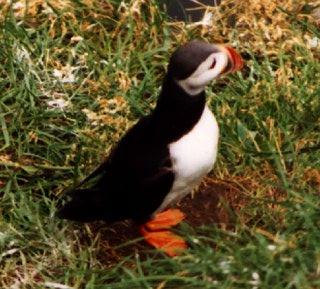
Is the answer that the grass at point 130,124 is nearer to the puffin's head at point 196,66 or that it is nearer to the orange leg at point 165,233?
the orange leg at point 165,233

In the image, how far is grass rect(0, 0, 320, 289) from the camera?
3.59m

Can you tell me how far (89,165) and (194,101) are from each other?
0.84m

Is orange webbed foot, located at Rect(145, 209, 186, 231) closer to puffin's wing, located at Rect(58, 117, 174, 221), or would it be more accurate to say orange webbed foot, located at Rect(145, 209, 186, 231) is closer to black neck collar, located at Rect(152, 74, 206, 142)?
puffin's wing, located at Rect(58, 117, 174, 221)

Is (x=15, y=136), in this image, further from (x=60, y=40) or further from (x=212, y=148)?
(x=212, y=148)

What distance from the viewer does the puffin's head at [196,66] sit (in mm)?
3586

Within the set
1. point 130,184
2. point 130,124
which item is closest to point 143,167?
point 130,184

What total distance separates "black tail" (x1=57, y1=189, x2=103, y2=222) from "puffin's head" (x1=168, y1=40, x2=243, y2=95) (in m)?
0.52

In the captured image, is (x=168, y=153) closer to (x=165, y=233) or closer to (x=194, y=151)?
(x=194, y=151)

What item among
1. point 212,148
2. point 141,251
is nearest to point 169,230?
point 141,251

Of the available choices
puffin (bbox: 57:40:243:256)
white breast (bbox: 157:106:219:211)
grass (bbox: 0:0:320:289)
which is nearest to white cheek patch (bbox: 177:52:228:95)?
puffin (bbox: 57:40:243:256)

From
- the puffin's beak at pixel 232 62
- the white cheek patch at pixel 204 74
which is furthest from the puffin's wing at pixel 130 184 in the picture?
the puffin's beak at pixel 232 62

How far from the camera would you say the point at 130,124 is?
451cm

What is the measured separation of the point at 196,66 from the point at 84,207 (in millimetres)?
640

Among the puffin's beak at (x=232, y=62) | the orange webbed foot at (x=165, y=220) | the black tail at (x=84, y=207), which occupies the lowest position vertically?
the orange webbed foot at (x=165, y=220)
